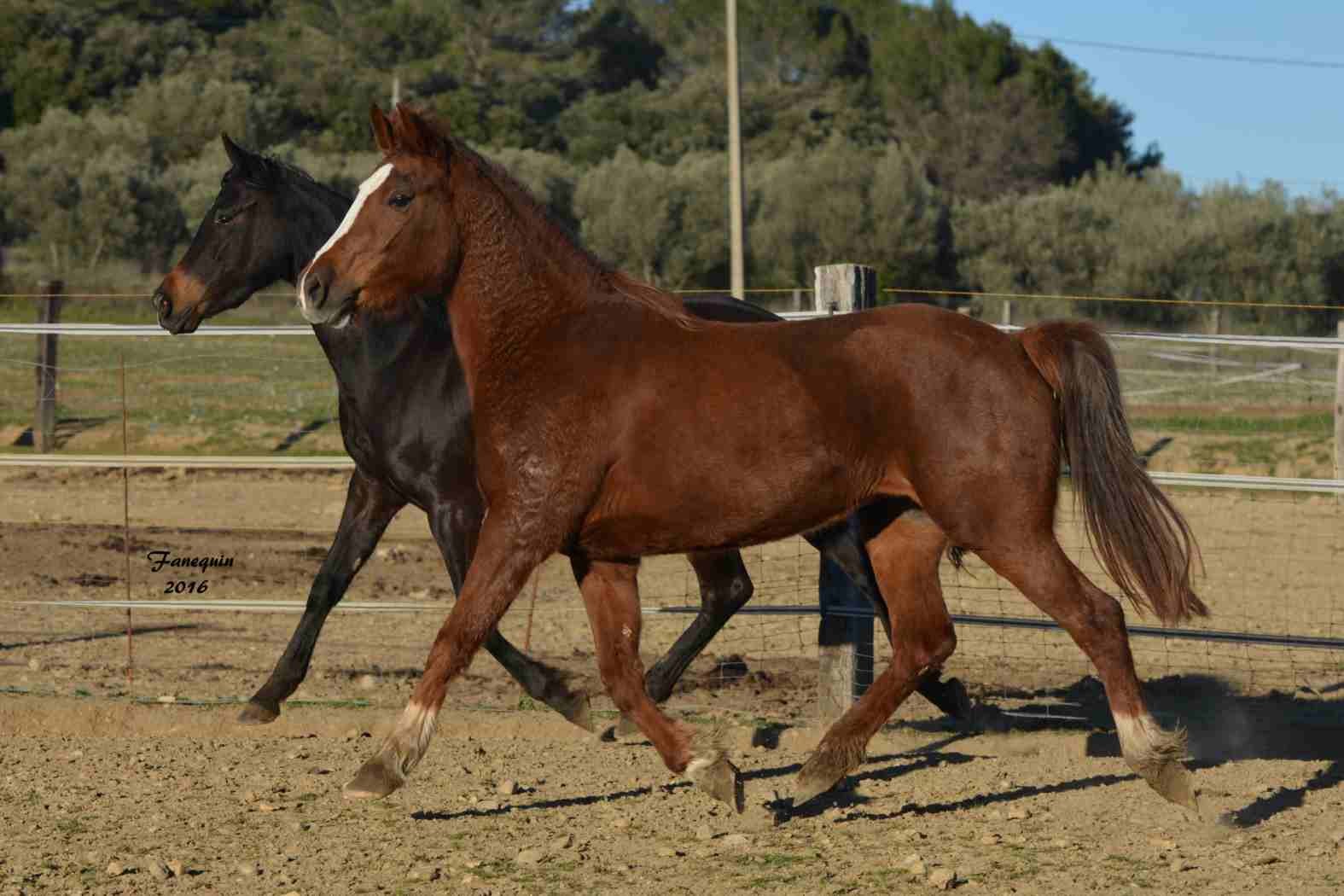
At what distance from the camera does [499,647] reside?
5.56 metres

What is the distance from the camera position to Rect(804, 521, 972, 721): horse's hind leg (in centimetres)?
544

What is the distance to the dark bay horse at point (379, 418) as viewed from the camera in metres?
5.46

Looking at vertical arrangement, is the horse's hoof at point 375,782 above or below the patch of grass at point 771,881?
above

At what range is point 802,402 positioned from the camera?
427 cm

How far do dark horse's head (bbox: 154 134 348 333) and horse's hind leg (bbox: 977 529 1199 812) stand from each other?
2979mm

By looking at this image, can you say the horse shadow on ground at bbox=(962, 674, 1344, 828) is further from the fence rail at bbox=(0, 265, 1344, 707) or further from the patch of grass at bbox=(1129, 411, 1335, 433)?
the patch of grass at bbox=(1129, 411, 1335, 433)

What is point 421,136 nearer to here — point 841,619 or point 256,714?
point 256,714

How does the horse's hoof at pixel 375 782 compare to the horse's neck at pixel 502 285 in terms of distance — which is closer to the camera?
the horse's hoof at pixel 375 782

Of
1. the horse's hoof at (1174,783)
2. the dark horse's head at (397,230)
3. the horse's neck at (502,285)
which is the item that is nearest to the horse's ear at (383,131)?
the dark horse's head at (397,230)

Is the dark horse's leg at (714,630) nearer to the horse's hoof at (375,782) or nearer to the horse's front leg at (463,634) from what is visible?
the horse's front leg at (463,634)
